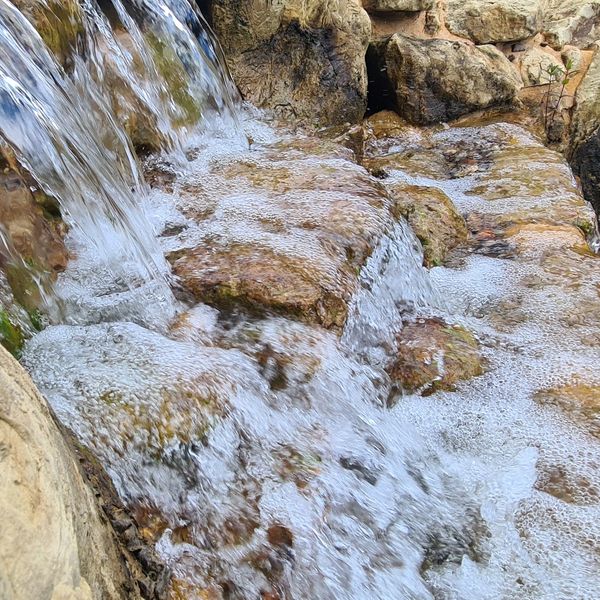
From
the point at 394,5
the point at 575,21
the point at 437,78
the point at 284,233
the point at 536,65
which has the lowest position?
the point at 536,65

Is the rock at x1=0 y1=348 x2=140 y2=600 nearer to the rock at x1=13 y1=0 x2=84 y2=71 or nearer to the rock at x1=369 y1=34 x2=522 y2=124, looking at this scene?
the rock at x1=13 y1=0 x2=84 y2=71

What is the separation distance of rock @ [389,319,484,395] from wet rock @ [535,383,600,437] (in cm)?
36

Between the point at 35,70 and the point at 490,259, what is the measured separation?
296 cm

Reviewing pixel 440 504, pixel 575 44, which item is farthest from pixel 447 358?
pixel 575 44

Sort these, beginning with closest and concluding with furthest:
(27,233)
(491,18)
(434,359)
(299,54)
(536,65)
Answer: (27,233) < (434,359) < (299,54) < (491,18) < (536,65)

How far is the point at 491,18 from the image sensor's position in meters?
7.05

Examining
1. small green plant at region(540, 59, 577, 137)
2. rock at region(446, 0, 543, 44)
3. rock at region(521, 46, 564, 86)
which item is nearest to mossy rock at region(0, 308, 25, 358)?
small green plant at region(540, 59, 577, 137)

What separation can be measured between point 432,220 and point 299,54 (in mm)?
2388

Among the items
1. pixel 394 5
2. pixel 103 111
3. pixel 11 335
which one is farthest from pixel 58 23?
pixel 394 5

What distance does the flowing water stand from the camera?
2.16 metres

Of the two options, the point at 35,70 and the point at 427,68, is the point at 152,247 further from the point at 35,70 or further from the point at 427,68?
the point at 427,68

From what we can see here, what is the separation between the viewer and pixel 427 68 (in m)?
6.23

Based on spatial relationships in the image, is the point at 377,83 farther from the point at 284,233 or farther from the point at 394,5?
the point at 284,233

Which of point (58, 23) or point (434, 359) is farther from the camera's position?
point (58, 23)
